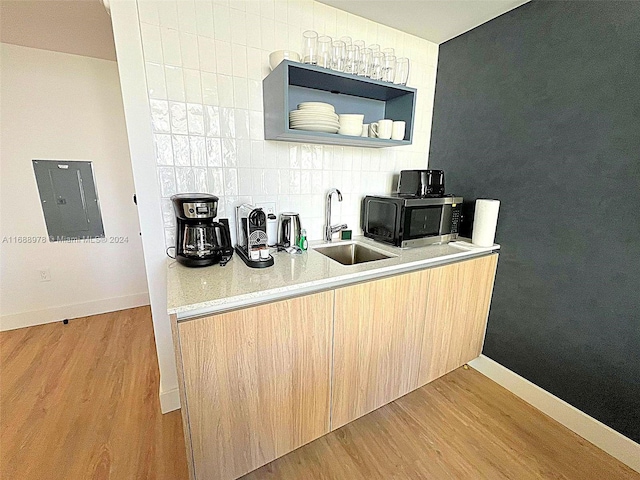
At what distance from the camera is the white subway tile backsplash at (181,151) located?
4.57ft

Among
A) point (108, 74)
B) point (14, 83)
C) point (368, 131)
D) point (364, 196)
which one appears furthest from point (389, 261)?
point (14, 83)

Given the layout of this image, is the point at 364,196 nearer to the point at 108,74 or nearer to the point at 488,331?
the point at 488,331

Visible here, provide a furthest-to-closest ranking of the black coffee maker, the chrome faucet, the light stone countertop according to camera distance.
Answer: the chrome faucet → the black coffee maker → the light stone countertop

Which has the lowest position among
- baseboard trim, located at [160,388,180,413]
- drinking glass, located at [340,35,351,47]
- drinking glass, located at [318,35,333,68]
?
baseboard trim, located at [160,388,180,413]

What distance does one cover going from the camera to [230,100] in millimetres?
1472

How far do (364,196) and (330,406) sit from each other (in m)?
1.34

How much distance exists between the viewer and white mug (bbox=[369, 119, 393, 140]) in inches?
66.3

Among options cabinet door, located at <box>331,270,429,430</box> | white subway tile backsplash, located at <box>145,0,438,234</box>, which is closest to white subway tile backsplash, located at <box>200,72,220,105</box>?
white subway tile backsplash, located at <box>145,0,438,234</box>

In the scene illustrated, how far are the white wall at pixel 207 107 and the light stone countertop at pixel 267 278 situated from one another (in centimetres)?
35

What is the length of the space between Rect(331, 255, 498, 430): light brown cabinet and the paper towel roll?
0.40 ft

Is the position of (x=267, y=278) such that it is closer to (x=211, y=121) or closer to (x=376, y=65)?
(x=211, y=121)

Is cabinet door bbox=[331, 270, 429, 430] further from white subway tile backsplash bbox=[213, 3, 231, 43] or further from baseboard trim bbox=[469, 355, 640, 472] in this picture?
white subway tile backsplash bbox=[213, 3, 231, 43]

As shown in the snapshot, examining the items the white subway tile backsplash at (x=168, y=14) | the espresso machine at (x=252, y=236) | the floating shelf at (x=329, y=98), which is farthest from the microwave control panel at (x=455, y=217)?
the white subway tile backsplash at (x=168, y=14)

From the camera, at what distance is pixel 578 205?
1.44 metres
